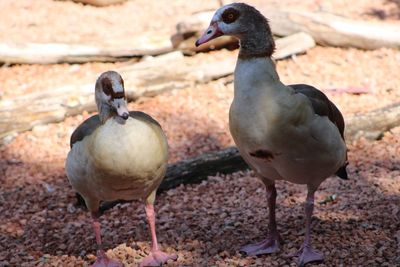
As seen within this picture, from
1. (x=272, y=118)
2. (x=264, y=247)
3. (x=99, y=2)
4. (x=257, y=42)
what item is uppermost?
(x=257, y=42)

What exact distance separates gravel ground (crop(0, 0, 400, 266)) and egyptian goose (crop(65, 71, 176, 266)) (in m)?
0.55

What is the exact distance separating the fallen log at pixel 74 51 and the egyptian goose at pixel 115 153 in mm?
4265

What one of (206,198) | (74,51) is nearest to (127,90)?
(74,51)

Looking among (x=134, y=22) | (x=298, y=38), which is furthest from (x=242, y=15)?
(x=134, y=22)

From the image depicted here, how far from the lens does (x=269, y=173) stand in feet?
13.9

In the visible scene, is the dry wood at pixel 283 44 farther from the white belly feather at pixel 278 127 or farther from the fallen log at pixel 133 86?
the white belly feather at pixel 278 127

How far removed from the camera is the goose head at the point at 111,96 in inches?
158

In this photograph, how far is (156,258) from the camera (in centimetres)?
441

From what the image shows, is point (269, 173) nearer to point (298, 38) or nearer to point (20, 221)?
point (20, 221)

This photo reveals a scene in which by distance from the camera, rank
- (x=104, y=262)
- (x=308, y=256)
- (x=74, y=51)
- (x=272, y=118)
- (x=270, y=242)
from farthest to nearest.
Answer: (x=74, y=51) < (x=270, y=242) < (x=104, y=262) < (x=308, y=256) < (x=272, y=118)

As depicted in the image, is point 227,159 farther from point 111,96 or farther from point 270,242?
point 111,96

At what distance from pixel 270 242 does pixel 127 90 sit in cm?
337

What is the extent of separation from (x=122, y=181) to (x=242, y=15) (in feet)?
4.05

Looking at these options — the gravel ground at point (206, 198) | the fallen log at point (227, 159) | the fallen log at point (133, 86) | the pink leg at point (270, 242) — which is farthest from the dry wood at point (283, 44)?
the pink leg at point (270, 242)
